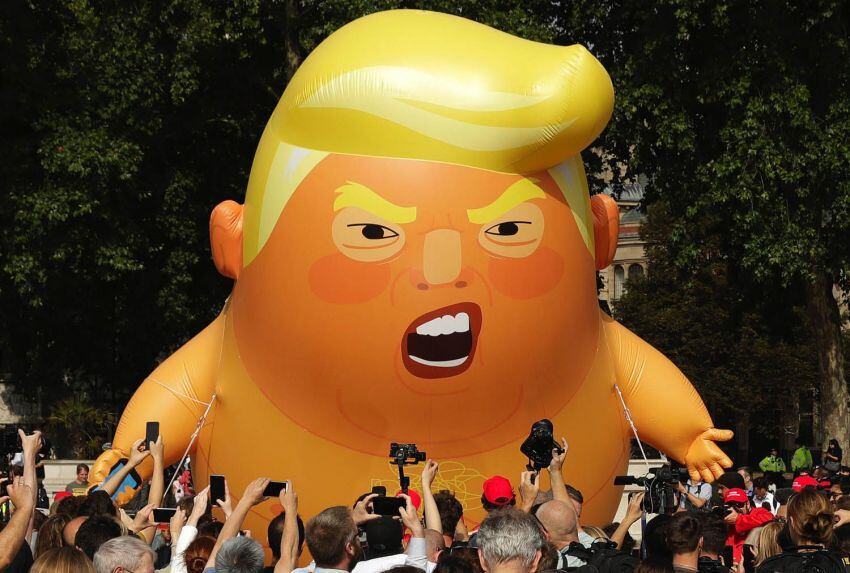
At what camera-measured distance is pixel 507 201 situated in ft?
31.4

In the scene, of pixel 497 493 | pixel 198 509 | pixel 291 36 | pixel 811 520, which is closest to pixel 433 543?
pixel 198 509

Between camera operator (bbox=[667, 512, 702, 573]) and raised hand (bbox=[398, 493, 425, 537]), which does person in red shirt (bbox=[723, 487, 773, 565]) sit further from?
raised hand (bbox=[398, 493, 425, 537])

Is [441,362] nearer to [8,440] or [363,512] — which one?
[8,440]

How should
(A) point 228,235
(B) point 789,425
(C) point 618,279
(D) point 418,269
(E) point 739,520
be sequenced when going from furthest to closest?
(C) point 618,279 < (B) point 789,425 < (A) point 228,235 < (D) point 418,269 < (E) point 739,520

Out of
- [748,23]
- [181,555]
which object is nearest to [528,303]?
[181,555]

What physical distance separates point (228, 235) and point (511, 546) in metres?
6.43

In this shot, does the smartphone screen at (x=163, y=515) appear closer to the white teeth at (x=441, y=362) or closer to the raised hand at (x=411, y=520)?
the raised hand at (x=411, y=520)

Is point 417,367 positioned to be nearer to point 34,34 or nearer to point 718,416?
point 34,34

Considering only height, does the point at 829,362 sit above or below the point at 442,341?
above

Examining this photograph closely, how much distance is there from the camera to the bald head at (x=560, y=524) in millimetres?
5867

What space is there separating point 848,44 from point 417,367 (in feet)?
40.8

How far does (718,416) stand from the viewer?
40719 mm

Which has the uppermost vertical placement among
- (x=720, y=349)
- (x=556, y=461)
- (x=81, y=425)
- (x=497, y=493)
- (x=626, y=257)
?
(x=626, y=257)

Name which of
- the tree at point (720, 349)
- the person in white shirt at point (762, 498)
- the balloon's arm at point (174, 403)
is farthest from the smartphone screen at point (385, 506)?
the tree at point (720, 349)
